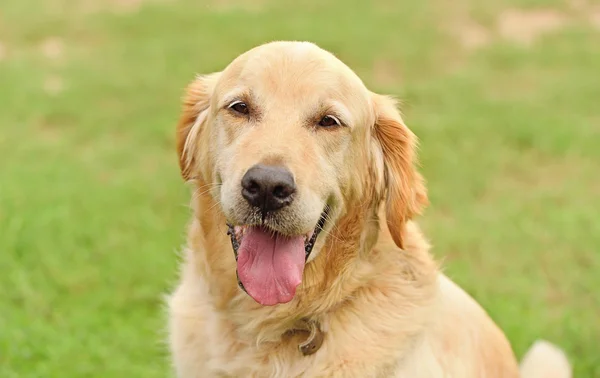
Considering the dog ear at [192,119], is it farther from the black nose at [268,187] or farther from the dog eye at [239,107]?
the black nose at [268,187]

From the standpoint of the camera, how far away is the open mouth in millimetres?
3045

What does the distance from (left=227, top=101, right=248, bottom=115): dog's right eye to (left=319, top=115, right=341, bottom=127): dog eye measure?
1.02ft

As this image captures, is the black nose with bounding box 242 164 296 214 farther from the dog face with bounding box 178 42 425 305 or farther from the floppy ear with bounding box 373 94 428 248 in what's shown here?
the floppy ear with bounding box 373 94 428 248

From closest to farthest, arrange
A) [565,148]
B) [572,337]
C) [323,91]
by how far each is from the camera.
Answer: [323,91] < [572,337] < [565,148]

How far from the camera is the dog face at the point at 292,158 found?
9.55ft

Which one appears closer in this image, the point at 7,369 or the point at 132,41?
the point at 7,369

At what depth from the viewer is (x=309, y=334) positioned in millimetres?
3303

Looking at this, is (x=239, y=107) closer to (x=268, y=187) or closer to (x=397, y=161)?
(x=268, y=187)

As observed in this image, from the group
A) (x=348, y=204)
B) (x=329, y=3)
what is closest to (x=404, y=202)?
(x=348, y=204)

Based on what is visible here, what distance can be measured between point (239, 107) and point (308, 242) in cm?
62

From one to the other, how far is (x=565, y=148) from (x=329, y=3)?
Answer: 5211mm

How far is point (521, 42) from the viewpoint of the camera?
35.6 ft

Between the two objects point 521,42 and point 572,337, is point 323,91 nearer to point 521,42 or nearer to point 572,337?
point 572,337

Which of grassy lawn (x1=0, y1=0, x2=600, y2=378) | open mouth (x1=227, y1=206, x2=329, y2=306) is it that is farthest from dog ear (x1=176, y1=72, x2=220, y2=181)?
grassy lawn (x1=0, y1=0, x2=600, y2=378)
